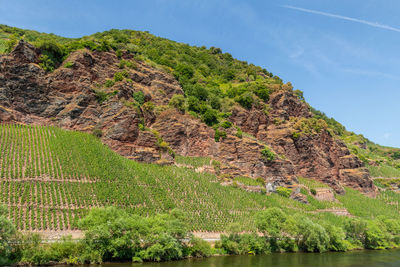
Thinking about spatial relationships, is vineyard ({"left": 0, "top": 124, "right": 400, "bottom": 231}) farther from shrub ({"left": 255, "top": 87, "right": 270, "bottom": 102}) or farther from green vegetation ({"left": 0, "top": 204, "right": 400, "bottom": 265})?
shrub ({"left": 255, "top": 87, "right": 270, "bottom": 102})

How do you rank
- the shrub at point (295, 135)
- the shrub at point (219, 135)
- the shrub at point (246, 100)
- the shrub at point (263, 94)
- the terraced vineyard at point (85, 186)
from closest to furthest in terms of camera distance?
the terraced vineyard at point (85, 186), the shrub at point (219, 135), the shrub at point (295, 135), the shrub at point (246, 100), the shrub at point (263, 94)

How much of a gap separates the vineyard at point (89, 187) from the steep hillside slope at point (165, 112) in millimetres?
4192

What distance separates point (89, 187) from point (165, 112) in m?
26.0

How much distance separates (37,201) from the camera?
33688 millimetres

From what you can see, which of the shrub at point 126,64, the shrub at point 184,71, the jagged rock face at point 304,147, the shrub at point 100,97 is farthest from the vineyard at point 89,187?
the shrub at point 184,71

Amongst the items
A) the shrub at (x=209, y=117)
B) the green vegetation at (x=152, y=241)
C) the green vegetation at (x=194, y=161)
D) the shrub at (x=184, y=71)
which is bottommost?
the green vegetation at (x=152, y=241)

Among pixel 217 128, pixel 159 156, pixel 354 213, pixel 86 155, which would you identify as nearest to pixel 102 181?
pixel 86 155

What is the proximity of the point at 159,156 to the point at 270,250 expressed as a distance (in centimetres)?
2454

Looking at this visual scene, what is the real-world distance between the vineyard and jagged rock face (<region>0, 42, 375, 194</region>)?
149 inches

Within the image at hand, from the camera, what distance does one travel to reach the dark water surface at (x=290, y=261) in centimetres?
2920

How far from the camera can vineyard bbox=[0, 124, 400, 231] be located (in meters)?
33.6

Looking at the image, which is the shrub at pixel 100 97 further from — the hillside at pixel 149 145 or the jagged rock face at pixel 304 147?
the jagged rock face at pixel 304 147

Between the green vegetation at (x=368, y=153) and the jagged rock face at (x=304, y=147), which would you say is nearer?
the jagged rock face at (x=304, y=147)

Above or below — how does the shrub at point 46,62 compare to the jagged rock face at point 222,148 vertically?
above
